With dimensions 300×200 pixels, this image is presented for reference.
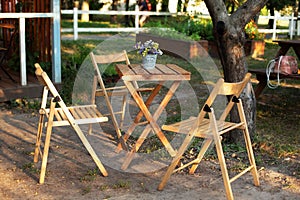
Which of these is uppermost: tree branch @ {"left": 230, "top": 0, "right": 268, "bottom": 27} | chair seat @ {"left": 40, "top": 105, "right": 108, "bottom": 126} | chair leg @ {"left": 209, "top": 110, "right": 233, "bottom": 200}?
tree branch @ {"left": 230, "top": 0, "right": 268, "bottom": 27}

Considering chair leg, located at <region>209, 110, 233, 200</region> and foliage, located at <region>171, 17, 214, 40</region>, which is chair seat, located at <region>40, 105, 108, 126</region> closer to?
chair leg, located at <region>209, 110, 233, 200</region>

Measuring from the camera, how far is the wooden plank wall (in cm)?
799

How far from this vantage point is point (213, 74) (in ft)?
32.4

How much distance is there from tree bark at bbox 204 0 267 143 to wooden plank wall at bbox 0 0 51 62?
3.56 m

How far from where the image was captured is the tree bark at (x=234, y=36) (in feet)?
16.6

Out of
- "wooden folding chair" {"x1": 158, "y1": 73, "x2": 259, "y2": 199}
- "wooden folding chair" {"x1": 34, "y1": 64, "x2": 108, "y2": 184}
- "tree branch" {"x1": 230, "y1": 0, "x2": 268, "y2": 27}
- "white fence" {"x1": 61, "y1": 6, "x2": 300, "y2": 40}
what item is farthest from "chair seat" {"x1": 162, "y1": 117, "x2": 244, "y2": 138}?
→ "white fence" {"x1": 61, "y1": 6, "x2": 300, "y2": 40}

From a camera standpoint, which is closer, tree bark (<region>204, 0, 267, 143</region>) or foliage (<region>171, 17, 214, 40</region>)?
tree bark (<region>204, 0, 267, 143</region>)

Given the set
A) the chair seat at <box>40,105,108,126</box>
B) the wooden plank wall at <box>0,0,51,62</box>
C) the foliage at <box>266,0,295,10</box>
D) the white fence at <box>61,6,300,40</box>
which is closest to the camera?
the chair seat at <box>40,105,108,126</box>

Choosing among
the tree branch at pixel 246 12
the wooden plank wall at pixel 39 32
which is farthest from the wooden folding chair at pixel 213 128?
the wooden plank wall at pixel 39 32

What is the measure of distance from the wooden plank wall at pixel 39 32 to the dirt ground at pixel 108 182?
319 cm

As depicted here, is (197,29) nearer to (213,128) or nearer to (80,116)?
(80,116)

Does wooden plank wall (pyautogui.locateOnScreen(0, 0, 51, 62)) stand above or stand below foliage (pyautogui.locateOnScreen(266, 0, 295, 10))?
below

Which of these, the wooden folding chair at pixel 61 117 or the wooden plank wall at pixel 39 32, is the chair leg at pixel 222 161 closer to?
the wooden folding chair at pixel 61 117

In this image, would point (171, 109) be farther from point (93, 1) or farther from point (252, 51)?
point (93, 1)
